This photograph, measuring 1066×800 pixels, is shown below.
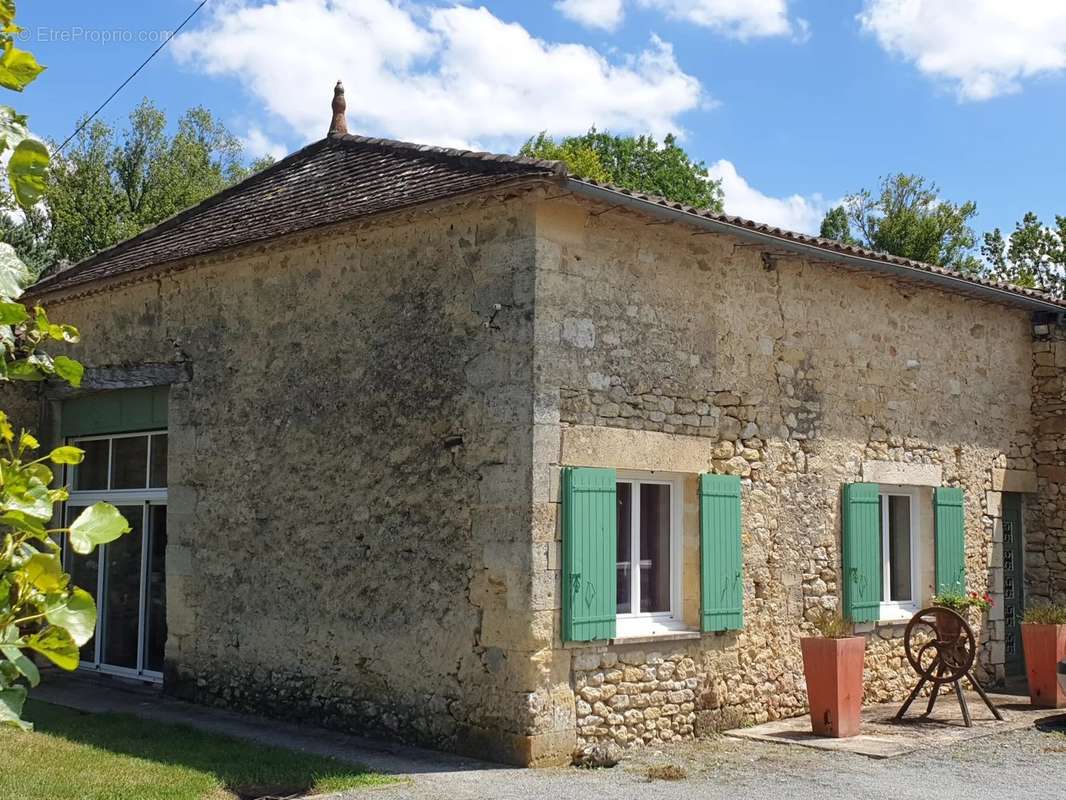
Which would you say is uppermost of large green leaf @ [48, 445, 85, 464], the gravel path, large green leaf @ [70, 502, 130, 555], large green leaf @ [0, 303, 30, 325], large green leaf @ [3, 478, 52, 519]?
large green leaf @ [0, 303, 30, 325]

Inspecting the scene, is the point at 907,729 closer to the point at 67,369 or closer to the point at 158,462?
the point at 158,462

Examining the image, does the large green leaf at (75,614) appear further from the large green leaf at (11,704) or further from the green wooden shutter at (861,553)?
the green wooden shutter at (861,553)

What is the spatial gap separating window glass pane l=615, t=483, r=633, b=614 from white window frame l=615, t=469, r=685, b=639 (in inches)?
0.6

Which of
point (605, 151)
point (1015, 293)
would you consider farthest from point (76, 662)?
point (605, 151)

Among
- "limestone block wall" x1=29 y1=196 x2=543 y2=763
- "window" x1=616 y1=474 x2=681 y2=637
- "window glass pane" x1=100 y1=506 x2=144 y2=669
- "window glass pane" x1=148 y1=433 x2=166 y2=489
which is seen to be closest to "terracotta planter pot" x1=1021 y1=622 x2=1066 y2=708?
"window" x1=616 y1=474 x2=681 y2=637

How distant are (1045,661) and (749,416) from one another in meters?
3.55

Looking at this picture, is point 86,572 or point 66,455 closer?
point 66,455

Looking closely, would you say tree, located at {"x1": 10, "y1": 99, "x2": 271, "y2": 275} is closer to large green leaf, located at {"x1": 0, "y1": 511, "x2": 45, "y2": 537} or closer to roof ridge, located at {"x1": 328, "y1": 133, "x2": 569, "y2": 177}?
roof ridge, located at {"x1": 328, "y1": 133, "x2": 569, "y2": 177}

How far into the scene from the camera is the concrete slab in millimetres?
8023

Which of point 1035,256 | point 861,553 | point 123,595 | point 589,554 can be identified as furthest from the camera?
point 1035,256

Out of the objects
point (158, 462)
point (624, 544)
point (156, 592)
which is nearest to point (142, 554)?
point (156, 592)

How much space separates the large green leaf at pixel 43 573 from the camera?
6.17ft

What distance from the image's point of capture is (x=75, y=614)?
71.3 inches

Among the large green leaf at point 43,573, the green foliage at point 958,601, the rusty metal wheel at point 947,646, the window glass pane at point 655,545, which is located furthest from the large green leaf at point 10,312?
the green foliage at point 958,601
